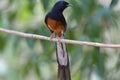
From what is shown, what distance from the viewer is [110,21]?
3107 millimetres

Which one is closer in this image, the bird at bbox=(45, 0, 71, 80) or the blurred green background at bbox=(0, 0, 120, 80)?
the bird at bbox=(45, 0, 71, 80)

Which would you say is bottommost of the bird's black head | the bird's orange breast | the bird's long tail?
the bird's long tail

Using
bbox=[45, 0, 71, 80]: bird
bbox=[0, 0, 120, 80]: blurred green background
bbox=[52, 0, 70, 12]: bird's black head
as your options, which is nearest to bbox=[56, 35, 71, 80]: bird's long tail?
bbox=[45, 0, 71, 80]: bird

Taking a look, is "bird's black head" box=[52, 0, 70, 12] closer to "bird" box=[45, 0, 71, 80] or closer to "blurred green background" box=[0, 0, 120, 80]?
"bird" box=[45, 0, 71, 80]

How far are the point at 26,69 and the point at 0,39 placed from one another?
0.31 metres

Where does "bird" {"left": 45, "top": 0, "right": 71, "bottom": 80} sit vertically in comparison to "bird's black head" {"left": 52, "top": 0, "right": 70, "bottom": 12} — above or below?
below

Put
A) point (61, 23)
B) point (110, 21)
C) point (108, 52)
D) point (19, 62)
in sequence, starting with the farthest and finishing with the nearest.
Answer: point (19, 62) < point (108, 52) < point (110, 21) < point (61, 23)

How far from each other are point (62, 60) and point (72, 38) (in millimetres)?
743

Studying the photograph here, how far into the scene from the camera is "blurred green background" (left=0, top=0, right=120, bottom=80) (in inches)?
115

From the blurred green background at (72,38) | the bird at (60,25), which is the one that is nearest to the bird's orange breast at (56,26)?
the bird at (60,25)

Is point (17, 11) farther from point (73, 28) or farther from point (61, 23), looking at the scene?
point (61, 23)

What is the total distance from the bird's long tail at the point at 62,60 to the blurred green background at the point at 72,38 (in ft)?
1.34

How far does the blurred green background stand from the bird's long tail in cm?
41

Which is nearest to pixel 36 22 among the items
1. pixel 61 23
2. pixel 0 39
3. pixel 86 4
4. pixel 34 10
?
pixel 34 10
